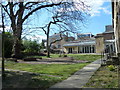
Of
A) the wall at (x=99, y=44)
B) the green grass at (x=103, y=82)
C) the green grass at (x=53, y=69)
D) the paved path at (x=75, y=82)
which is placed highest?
the wall at (x=99, y=44)

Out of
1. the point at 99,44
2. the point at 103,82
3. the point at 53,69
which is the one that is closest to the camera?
the point at 103,82

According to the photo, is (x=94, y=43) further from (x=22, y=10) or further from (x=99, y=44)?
(x=22, y=10)

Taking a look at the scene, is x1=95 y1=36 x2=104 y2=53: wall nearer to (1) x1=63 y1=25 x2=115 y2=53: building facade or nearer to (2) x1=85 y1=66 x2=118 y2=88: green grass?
(1) x1=63 y1=25 x2=115 y2=53: building facade

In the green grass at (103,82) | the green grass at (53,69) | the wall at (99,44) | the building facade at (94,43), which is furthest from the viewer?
the wall at (99,44)

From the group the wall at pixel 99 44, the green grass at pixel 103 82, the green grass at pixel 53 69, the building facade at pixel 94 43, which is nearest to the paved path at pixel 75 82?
the green grass at pixel 103 82

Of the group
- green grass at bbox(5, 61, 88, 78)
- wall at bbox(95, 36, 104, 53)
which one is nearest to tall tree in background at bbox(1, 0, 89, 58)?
green grass at bbox(5, 61, 88, 78)

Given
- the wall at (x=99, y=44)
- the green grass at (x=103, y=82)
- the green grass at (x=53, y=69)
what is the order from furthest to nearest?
1. the wall at (x=99, y=44)
2. the green grass at (x=53, y=69)
3. the green grass at (x=103, y=82)

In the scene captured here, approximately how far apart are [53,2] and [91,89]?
16.3 metres

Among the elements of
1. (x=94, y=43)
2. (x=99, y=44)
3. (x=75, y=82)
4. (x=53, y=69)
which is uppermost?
(x=94, y=43)

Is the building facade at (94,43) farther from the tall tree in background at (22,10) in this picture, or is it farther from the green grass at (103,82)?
the green grass at (103,82)

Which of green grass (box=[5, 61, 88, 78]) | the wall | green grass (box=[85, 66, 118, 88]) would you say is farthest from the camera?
the wall

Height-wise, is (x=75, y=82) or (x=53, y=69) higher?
(x=75, y=82)

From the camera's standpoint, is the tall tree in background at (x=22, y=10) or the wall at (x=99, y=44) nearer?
the tall tree in background at (x=22, y=10)

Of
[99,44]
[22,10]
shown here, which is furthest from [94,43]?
[22,10]
